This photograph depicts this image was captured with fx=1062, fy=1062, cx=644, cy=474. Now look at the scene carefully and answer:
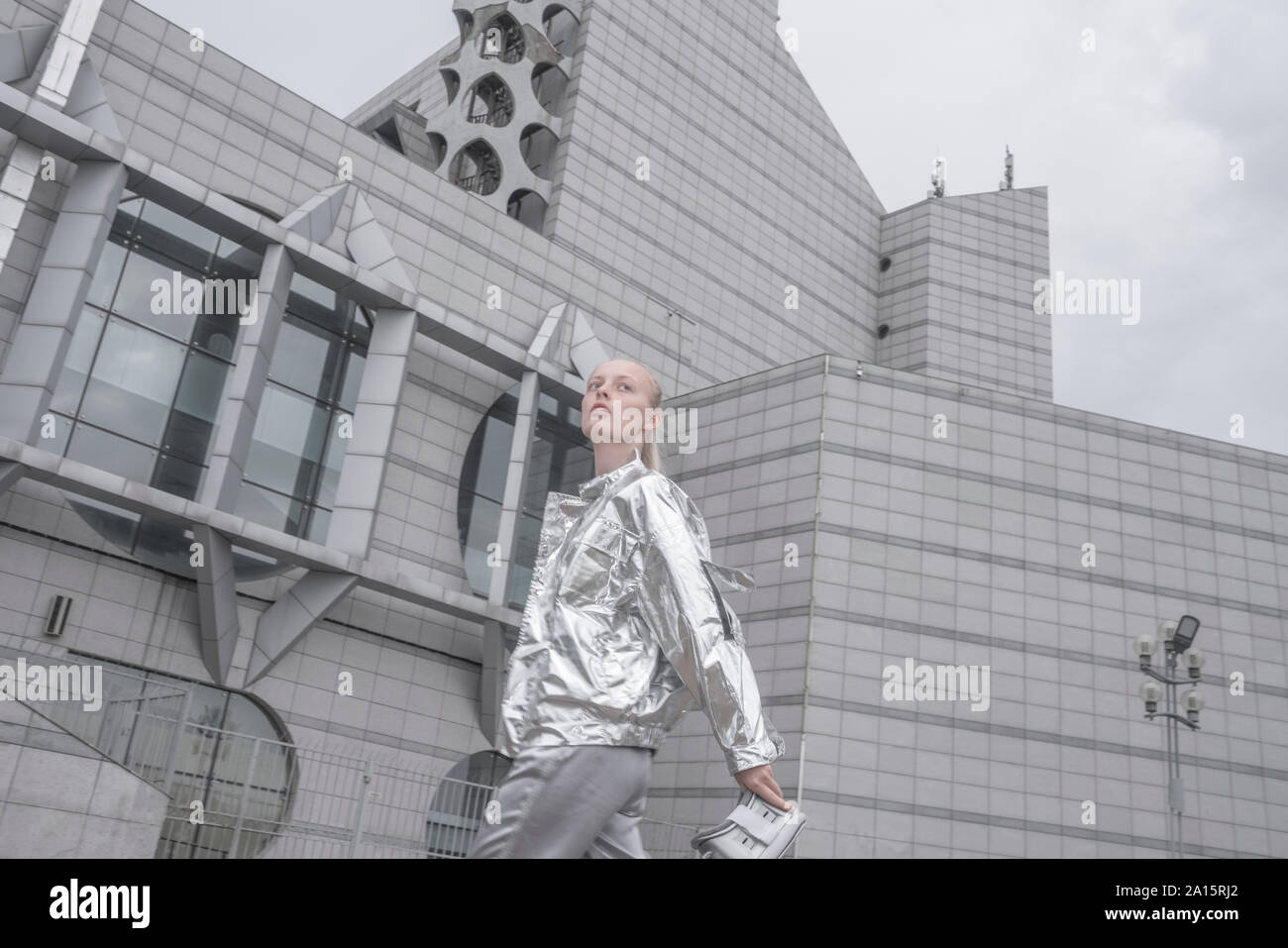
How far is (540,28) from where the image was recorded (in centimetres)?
2809

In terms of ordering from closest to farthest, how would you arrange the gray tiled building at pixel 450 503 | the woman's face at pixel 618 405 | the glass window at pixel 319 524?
the woman's face at pixel 618 405, the gray tiled building at pixel 450 503, the glass window at pixel 319 524

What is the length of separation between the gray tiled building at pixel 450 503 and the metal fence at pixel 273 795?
74 mm

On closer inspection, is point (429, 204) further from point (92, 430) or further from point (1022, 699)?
point (1022, 699)

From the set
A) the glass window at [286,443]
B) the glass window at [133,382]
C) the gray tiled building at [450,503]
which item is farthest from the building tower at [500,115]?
the glass window at [133,382]

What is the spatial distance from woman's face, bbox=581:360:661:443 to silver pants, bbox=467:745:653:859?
4.68 ft

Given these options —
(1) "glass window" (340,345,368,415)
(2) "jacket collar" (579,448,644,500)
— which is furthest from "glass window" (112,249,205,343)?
(2) "jacket collar" (579,448,644,500)

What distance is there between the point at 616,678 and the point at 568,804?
0.48 metres

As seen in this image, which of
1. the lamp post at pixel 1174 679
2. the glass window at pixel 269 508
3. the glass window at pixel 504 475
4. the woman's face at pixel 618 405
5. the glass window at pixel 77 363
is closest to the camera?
the woman's face at pixel 618 405

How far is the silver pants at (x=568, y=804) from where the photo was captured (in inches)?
135

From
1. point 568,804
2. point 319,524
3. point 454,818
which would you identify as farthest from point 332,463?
point 568,804

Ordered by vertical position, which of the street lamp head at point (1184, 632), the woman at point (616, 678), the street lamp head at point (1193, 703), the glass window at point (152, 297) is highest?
the glass window at point (152, 297)

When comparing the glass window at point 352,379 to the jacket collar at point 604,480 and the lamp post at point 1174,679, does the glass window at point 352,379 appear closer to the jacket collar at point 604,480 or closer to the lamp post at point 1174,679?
the lamp post at point 1174,679

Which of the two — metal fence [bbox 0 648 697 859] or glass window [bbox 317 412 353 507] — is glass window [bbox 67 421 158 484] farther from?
metal fence [bbox 0 648 697 859]
